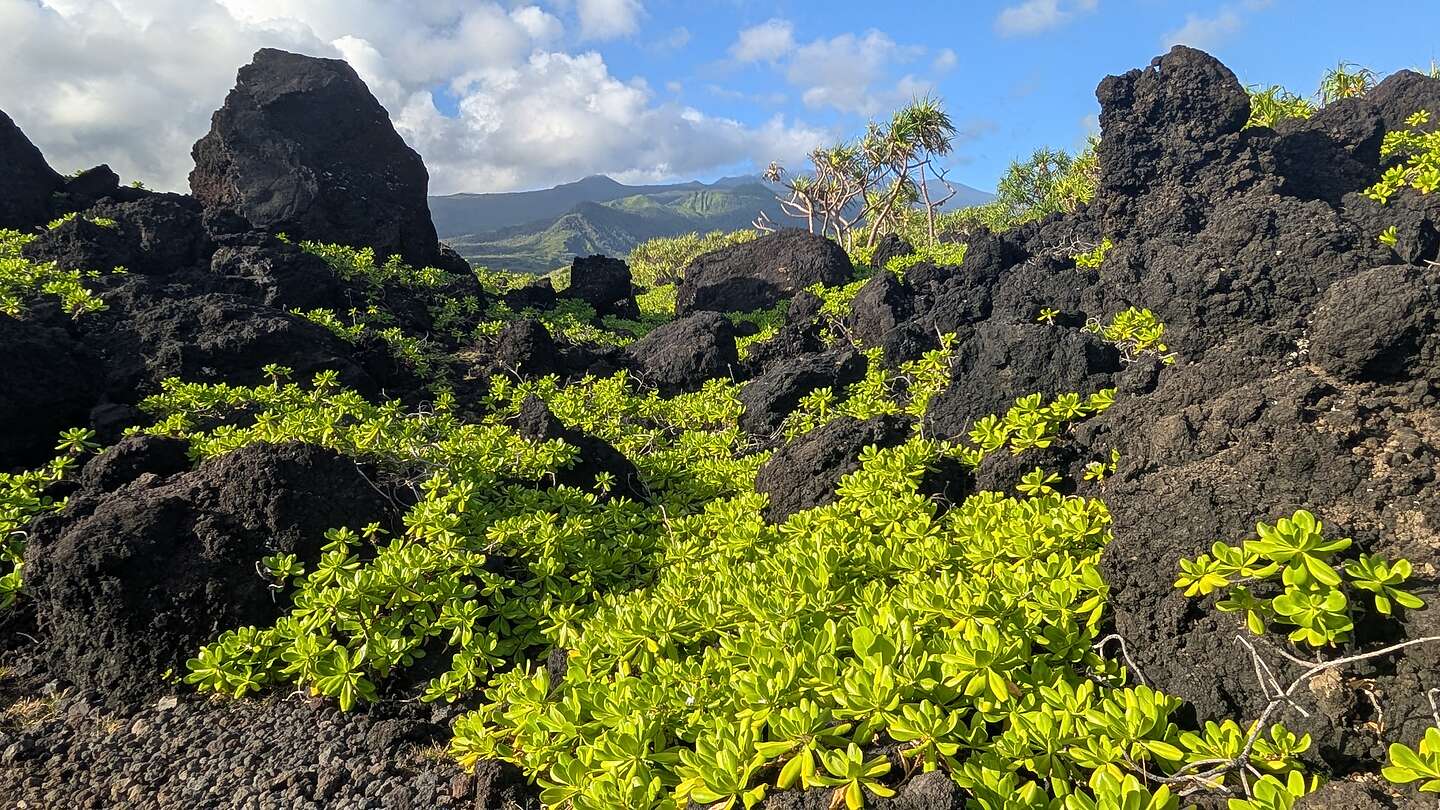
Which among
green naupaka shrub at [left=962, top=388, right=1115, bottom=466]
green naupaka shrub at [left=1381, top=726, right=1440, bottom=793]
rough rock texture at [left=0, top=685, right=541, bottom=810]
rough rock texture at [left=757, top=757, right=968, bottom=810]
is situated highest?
green naupaka shrub at [left=962, top=388, right=1115, bottom=466]

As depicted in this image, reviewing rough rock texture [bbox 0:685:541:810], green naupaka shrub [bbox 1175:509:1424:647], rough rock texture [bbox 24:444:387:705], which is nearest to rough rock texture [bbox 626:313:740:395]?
rough rock texture [bbox 24:444:387:705]

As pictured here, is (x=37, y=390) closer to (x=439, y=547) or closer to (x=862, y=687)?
(x=439, y=547)

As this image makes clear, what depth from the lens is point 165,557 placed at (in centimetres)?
428

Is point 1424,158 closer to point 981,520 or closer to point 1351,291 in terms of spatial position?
point 1351,291

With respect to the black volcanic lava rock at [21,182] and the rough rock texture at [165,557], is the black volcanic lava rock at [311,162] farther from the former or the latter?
the rough rock texture at [165,557]

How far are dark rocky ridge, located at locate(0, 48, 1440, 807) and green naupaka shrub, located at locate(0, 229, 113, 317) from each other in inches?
11.2

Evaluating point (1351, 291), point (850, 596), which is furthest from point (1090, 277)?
point (850, 596)

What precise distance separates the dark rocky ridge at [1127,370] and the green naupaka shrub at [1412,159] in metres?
0.24

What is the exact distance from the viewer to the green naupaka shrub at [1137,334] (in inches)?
232

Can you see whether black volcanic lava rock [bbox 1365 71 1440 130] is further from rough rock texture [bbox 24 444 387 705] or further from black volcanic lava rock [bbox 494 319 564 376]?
rough rock texture [bbox 24 444 387 705]

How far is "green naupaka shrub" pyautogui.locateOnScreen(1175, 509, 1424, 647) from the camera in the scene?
2133 mm

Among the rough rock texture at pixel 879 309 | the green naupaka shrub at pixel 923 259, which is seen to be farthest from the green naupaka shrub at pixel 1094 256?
the green naupaka shrub at pixel 923 259

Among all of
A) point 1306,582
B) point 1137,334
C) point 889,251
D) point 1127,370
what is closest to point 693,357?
point 1137,334

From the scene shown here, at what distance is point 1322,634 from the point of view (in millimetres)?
2150
